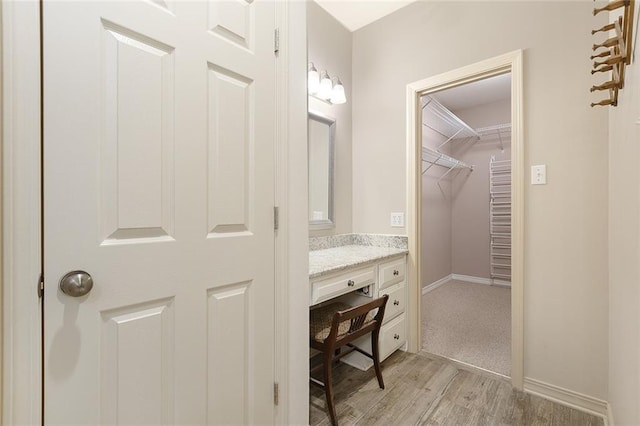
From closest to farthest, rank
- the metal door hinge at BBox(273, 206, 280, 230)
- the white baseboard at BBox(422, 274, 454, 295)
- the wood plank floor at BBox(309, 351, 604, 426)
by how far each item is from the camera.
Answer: the metal door hinge at BBox(273, 206, 280, 230), the wood plank floor at BBox(309, 351, 604, 426), the white baseboard at BBox(422, 274, 454, 295)

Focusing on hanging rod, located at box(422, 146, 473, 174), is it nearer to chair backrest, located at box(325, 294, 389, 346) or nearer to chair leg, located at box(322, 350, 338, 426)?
chair backrest, located at box(325, 294, 389, 346)

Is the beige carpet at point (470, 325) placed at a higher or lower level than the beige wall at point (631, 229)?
lower

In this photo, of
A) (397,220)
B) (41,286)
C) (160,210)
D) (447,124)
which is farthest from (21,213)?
(447,124)

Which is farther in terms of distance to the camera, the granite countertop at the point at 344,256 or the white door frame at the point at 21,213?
the granite countertop at the point at 344,256

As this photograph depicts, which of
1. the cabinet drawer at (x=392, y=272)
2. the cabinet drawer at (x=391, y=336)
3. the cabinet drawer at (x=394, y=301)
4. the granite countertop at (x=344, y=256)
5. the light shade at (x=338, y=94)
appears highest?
the light shade at (x=338, y=94)

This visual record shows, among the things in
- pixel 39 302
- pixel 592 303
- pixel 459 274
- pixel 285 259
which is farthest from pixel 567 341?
pixel 459 274

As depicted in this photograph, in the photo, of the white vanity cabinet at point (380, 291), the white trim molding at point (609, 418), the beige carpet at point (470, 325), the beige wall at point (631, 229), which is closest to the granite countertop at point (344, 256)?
the white vanity cabinet at point (380, 291)

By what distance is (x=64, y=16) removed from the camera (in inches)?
29.0

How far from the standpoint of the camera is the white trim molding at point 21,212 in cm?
67

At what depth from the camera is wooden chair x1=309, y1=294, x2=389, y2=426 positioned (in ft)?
4.74

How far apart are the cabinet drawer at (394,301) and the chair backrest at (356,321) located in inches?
12.5

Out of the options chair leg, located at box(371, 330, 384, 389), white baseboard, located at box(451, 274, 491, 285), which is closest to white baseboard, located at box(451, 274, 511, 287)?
white baseboard, located at box(451, 274, 491, 285)

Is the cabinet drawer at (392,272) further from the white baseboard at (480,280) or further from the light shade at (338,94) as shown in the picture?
the white baseboard at (480,280)

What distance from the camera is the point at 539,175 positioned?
1734mm
